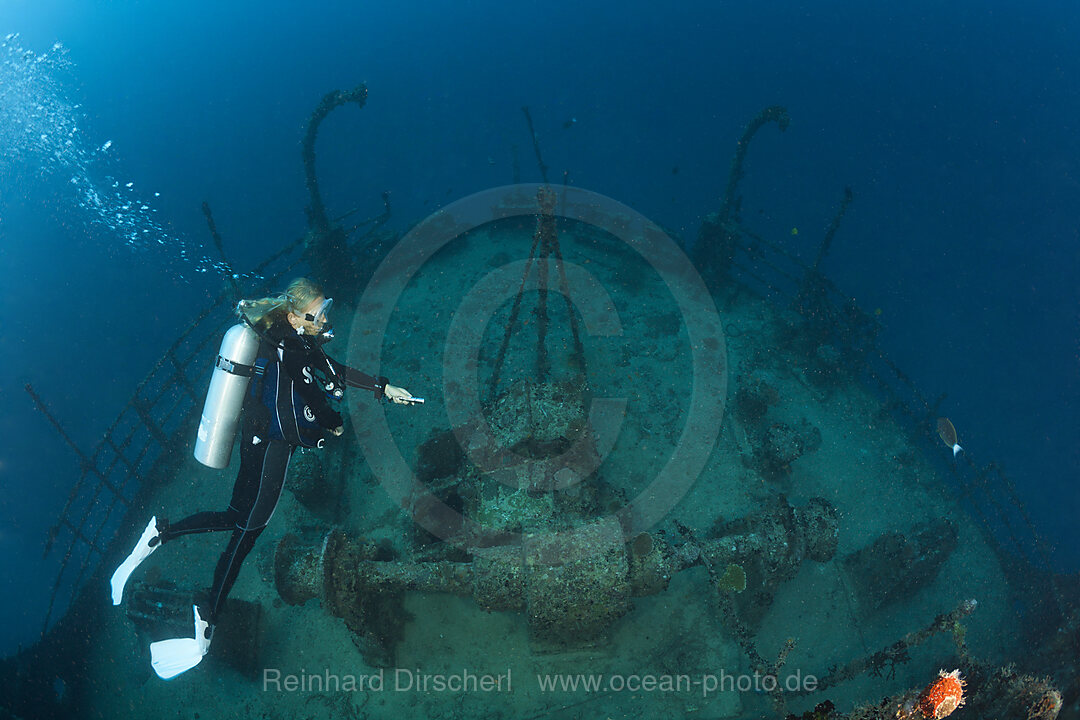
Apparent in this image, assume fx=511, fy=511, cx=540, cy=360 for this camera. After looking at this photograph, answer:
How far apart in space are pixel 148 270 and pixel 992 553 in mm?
40586

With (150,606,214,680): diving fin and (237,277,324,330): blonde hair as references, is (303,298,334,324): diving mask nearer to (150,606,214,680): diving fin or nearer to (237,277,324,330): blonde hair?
(237,277,324,330): blonde hair

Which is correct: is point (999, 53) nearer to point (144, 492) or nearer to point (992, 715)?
point (992, 715)

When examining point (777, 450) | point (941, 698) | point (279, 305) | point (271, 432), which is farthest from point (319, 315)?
point (941, 698)

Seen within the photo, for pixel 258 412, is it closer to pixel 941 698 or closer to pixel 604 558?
pixel 604 558

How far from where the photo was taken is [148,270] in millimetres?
31984

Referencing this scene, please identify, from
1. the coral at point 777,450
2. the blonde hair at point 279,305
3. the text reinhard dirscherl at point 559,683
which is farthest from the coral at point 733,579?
the blonde hair at point 279,305

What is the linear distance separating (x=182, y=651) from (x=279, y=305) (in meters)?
3.66

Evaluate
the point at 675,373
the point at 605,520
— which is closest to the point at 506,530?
the point at 605,520

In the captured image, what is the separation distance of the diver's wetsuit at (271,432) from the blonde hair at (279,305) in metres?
0.12

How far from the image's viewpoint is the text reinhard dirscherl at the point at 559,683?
598cm

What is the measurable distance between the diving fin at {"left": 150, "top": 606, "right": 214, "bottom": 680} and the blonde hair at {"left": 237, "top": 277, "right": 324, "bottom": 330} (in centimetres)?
311

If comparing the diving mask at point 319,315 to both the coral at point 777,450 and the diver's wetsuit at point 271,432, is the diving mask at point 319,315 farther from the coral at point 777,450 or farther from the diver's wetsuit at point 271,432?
the coral at point 777,450

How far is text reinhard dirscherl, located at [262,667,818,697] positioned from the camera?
5.98 meters

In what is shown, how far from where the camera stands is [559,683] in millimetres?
6027
